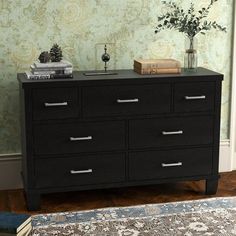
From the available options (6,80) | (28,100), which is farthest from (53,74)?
(6,80)

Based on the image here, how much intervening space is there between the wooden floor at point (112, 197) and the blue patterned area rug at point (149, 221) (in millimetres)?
130

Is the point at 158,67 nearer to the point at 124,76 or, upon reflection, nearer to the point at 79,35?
the point at 124,76

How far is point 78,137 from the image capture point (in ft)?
12.1

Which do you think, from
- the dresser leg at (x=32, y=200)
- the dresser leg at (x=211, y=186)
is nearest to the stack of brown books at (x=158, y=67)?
the dresser leg at (x=211, y=186)

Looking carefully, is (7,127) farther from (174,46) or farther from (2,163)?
(174,46)

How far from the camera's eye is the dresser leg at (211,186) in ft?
13.1

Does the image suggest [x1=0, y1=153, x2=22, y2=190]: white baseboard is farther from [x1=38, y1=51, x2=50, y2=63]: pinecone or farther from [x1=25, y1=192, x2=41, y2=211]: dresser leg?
[x1=38, y1=51, x2=50, y2=63]: pinecone

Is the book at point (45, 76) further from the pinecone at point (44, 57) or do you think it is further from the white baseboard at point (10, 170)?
the white baseboard at point (10, 170)

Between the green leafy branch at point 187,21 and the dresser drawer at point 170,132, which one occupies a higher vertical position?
the green leafy branch at point 187,21

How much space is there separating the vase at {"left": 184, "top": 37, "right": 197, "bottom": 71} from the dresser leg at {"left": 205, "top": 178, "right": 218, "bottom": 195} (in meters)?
0.77

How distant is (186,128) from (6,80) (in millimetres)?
1262

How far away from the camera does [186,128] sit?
3850 mm

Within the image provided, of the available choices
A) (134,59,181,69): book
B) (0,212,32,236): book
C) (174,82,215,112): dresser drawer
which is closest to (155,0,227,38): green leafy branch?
(134,59,181,69): book

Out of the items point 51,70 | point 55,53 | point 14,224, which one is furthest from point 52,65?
point 14,224
